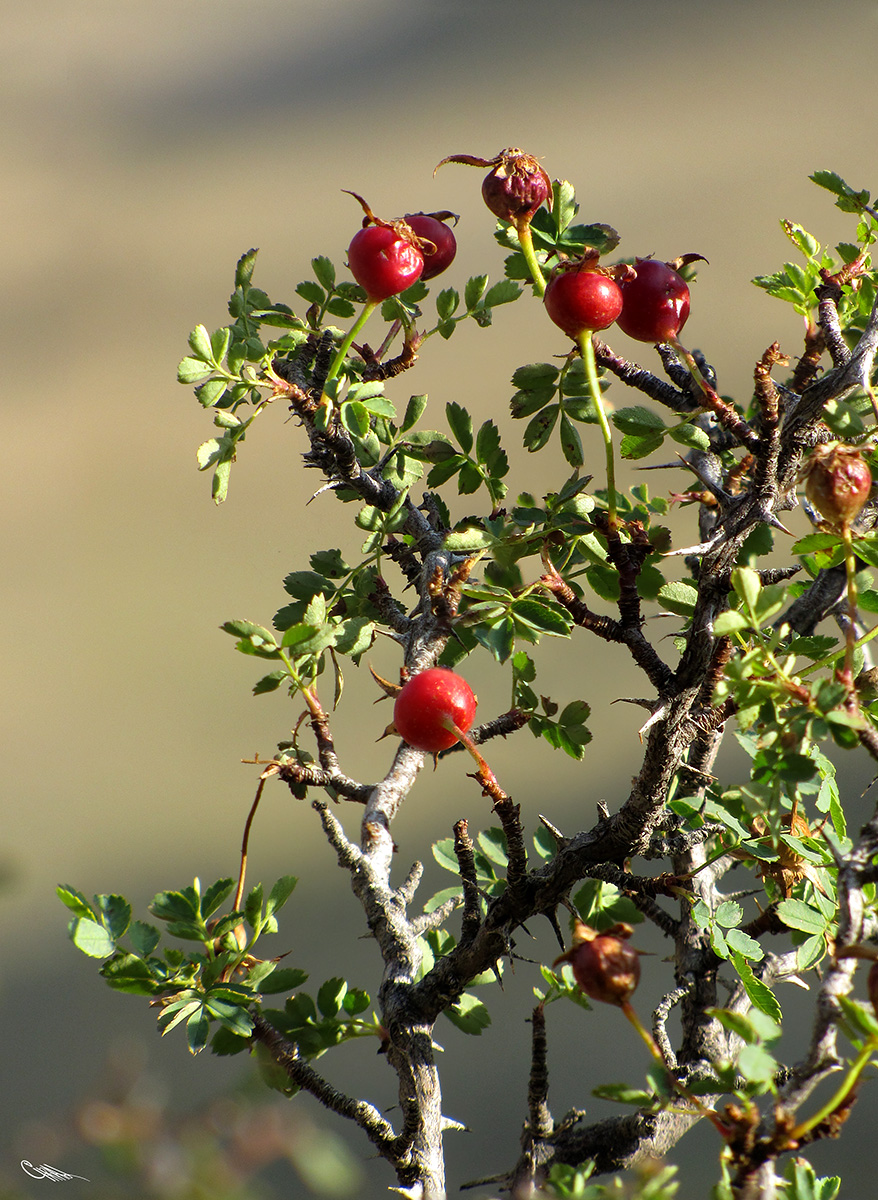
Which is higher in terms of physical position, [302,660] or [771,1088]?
[302,660]

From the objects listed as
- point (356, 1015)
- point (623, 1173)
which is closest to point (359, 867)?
point (356, 1015)

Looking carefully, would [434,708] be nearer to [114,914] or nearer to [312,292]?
[114,914]

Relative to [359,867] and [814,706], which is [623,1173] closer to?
[359,867]

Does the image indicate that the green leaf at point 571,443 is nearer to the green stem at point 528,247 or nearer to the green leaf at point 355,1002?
the green stem at point 528,247

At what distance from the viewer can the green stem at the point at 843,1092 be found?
9.5 inches

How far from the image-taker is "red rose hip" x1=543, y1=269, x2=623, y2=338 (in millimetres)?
378

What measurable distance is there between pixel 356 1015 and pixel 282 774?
132 millimetres

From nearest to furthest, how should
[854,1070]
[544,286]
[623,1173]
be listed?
[854,1070] < [544,286] < [623,1173]

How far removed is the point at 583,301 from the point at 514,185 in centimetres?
6

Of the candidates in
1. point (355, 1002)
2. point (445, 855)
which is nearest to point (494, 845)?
point (445, 855)

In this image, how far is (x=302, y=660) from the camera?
1.50 feet

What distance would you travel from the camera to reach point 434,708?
39 cm

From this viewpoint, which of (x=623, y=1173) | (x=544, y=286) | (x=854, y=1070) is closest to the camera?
(x=854, y=1070)

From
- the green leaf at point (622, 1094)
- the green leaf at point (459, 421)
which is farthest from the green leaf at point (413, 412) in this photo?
the green leaf at point (622, 1094)
